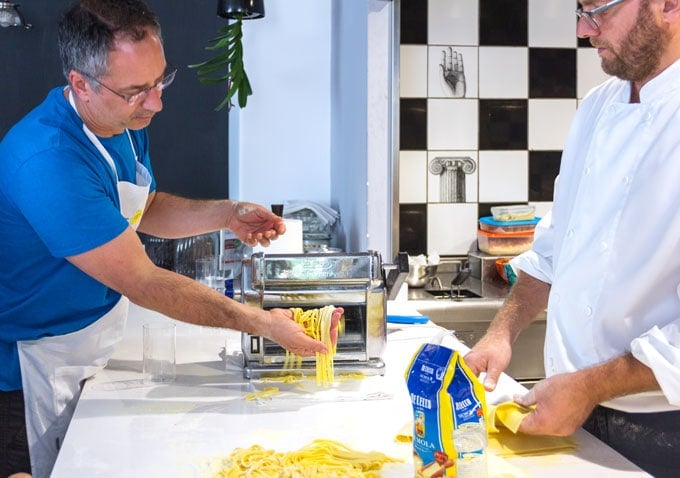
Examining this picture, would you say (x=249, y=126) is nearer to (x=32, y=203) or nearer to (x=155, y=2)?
(x=155, y=2)

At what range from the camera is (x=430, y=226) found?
12.9 feet

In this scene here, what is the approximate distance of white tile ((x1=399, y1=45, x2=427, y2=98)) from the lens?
12.5 ft

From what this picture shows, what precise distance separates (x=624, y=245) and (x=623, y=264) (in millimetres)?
39

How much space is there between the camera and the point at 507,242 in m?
3.79

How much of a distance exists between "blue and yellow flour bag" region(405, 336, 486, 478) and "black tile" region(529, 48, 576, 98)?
2833 millimetres

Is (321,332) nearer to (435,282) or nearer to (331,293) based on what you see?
(331,293)

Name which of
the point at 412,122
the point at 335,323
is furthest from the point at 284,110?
the point at 335,323

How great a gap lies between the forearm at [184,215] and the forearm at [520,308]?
976 millimetres

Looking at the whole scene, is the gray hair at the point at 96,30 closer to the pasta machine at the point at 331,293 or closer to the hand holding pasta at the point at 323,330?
the pasta machine at the point at 331,293

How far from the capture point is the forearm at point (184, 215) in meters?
2.63

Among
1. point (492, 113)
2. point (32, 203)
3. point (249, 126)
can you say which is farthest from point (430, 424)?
point (249, 126)

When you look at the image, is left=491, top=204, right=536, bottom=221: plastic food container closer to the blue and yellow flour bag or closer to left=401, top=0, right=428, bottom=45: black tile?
left=401, top=0, right=428, bottom=45: black tile

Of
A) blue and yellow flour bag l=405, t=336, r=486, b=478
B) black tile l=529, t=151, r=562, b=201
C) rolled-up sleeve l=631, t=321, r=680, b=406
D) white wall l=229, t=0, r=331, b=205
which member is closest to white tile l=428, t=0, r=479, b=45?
black tile l=529, t=151, r=562, b=201

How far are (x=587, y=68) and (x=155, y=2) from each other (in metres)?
2.27
